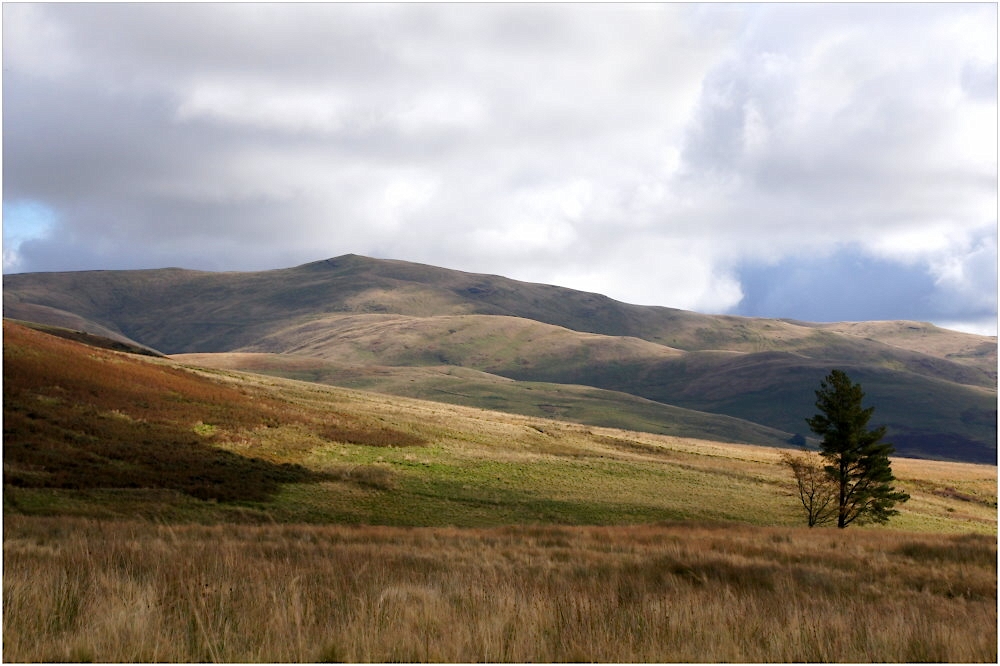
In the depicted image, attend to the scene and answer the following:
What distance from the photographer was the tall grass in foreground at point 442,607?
703cm

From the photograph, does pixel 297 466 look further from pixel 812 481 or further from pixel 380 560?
pixel 812 481

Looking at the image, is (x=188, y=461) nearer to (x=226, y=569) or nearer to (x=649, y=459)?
(x=226, y=569)

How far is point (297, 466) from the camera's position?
152 ft

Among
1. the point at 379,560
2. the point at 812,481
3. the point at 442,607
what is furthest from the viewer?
the point at 812,481

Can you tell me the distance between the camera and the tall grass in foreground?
7031 millimetres

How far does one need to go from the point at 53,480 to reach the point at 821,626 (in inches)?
1227

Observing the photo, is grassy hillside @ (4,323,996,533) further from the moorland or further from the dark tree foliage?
the dark tree foliage

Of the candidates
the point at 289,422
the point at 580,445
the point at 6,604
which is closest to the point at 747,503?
the point at 580,445

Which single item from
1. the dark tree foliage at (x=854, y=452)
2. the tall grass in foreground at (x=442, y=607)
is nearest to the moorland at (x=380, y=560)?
the tall grass in foreground at (x=442, y=607)

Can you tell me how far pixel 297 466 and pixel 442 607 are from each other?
1569 inches

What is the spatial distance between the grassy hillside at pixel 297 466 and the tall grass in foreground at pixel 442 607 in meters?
15.2

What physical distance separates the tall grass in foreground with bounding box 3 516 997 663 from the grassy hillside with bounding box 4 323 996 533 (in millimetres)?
15215

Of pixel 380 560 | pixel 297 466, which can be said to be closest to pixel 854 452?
pixel 297 466

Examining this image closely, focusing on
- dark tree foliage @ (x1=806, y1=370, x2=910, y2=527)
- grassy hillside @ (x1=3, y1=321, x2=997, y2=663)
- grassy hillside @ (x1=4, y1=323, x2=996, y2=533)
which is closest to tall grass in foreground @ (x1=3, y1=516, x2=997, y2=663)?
grassy hillside @ (x1=3, y1=321, x2=997, y2=663)
